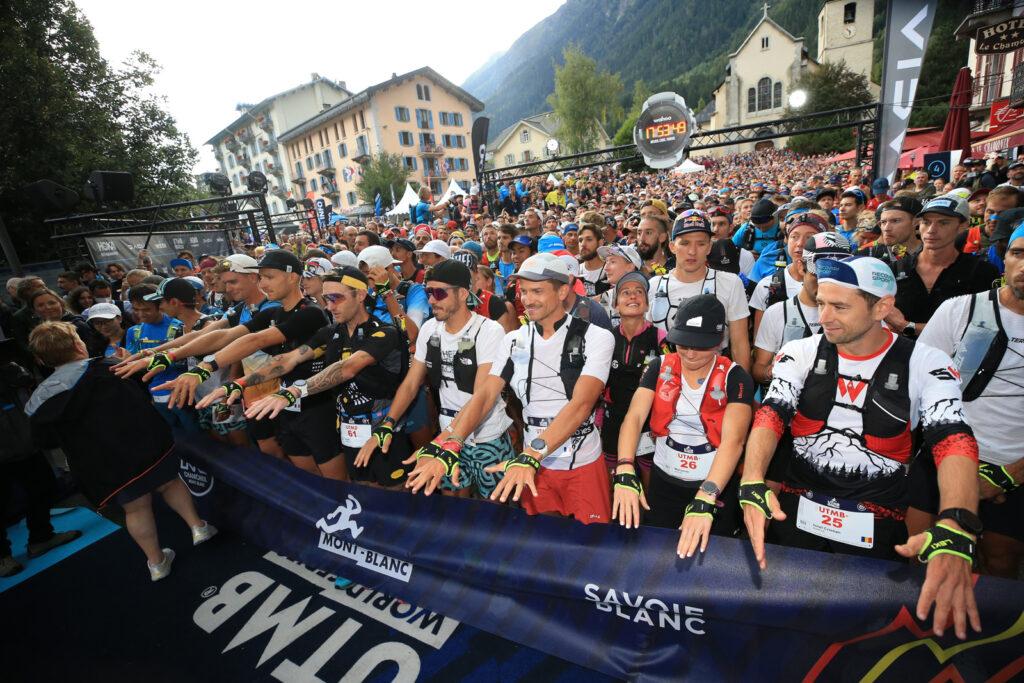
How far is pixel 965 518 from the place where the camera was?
1.71 metres

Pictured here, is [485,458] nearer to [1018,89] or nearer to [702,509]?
[702,509]

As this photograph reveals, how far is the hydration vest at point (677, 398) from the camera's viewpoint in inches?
103

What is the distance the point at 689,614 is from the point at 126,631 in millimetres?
4257

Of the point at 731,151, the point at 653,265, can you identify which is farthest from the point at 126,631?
the point at 731,151

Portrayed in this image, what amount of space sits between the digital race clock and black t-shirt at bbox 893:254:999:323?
362 inches

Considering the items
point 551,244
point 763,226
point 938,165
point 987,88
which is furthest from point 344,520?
point 987,88

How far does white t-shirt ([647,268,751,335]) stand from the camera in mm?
3590

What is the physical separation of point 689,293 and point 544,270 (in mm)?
1464

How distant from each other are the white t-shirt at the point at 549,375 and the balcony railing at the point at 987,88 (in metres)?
30.7

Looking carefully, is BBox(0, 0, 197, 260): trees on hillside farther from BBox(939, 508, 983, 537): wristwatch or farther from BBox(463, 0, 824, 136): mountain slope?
BBox(463, 0, 824, 136): mountain slope

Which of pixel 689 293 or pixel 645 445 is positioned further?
pixel 689 293

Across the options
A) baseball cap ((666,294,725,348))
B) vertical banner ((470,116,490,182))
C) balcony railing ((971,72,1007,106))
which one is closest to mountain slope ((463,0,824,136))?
balcony railing ((971,72,1007,106))

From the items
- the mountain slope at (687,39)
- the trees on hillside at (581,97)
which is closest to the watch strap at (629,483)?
the trees on hillside at (581,97)

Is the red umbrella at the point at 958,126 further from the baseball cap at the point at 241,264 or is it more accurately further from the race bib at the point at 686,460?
the baseball cap at the point at 241,264
